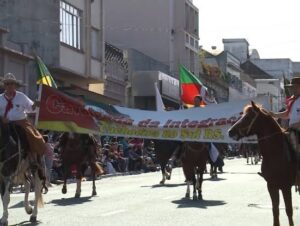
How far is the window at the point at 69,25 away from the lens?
36000 millimetres

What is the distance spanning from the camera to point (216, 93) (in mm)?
78375

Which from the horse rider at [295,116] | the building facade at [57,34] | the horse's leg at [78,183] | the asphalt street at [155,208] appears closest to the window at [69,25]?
the building facade at [57,34]

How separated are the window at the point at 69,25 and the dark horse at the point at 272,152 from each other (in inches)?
1005

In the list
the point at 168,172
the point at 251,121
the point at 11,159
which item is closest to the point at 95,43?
the point at 168,172

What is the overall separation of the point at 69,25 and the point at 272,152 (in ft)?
90.9

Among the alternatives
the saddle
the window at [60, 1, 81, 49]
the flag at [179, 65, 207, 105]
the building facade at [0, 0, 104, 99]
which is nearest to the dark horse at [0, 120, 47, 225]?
the saddle

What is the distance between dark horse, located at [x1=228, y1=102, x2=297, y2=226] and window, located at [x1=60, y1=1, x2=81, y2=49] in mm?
25516

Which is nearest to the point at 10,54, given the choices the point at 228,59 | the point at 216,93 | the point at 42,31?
the point at 42,31

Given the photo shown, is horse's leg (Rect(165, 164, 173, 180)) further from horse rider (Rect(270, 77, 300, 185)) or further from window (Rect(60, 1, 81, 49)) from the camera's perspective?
horse rider (Rect(270, 77, 300, 185))

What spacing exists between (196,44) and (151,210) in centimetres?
5897

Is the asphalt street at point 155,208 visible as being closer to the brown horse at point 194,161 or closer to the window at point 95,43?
the brown horse at point 194,161

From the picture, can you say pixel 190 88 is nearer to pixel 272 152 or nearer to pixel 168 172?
pixel 168 172

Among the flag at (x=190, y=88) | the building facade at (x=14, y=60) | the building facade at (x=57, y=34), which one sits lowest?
the flag at (x=190, y=88)

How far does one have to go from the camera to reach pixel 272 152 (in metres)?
10.7
